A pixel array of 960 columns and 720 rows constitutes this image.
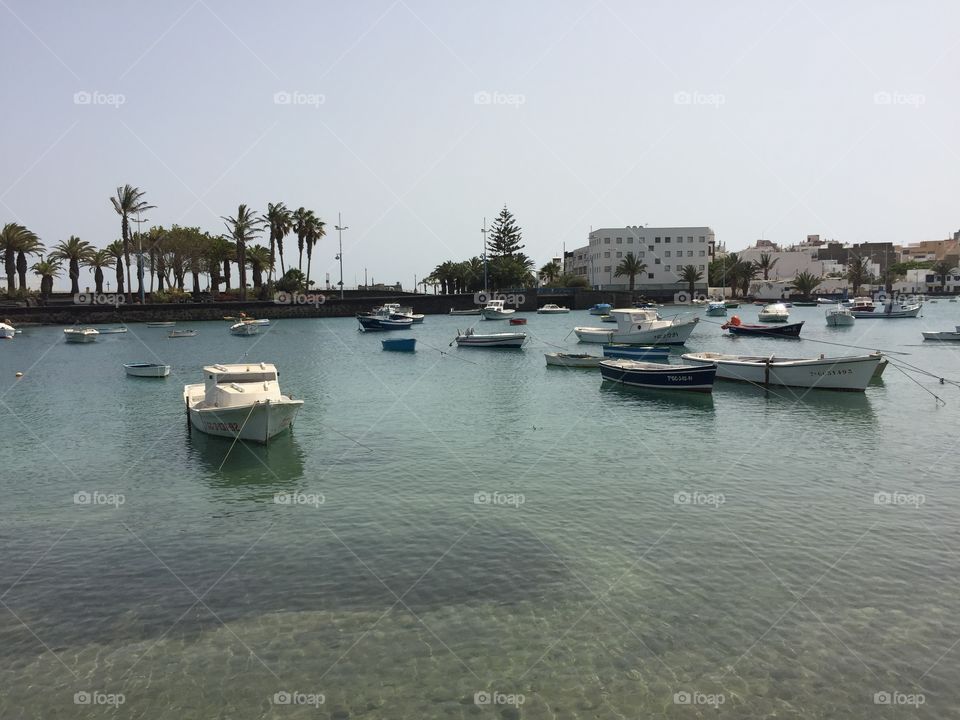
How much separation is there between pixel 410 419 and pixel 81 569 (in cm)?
1865

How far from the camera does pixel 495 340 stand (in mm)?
69812

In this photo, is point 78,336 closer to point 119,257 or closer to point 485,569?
point 119,257

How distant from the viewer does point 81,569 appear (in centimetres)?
1512

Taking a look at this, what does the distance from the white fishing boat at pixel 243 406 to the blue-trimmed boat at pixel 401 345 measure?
40.0m

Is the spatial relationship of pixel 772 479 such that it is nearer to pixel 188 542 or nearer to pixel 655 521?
pixel 655 521
